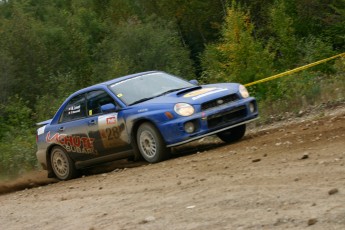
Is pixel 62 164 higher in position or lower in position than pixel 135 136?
lower

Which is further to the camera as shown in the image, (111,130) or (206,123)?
(111,130)

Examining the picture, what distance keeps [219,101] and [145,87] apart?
1.43 metres

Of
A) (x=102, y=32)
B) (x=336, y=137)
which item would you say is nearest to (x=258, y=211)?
(x=336, y=137)

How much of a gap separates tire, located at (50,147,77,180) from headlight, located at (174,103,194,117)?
2576mm

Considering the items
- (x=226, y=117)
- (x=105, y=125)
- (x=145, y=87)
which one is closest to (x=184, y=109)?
(x=226, y=117)

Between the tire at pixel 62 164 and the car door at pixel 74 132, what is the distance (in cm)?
12

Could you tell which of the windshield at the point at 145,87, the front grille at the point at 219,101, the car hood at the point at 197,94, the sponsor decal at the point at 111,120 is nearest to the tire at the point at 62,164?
the sponsor decal at the point at 111,120

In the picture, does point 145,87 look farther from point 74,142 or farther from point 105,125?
point 74,142

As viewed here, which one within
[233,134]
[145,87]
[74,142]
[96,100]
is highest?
[145,87]

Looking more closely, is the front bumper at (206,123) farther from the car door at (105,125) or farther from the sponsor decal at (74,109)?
the sponsor decal at (74,109)

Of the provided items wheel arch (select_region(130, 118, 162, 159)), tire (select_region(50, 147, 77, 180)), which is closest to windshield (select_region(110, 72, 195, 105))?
wheel arch (select_region(130, 118, 162, 159))

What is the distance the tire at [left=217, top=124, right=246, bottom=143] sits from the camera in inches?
473

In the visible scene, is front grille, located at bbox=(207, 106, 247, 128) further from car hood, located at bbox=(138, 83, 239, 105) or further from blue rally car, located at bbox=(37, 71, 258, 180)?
car hood, located at bbox=(138, 83, 239, 105)

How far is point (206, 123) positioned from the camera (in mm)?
10945
